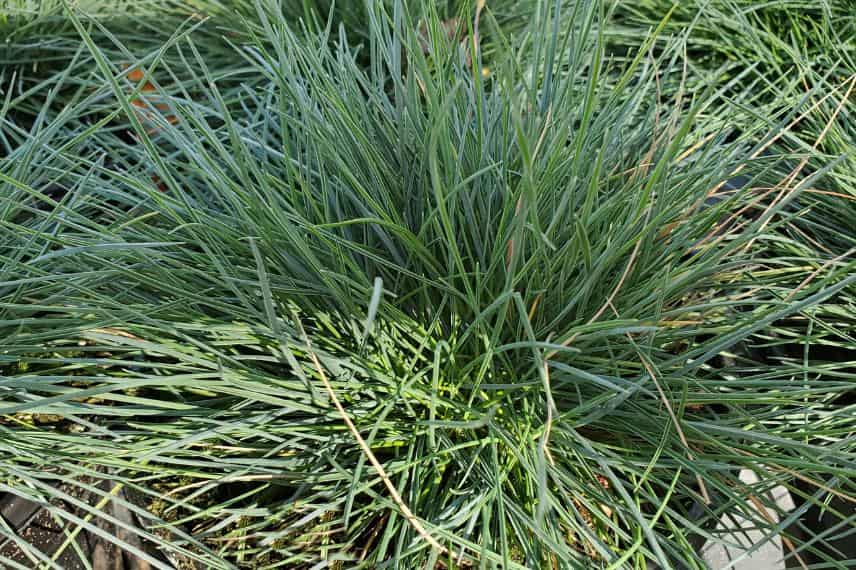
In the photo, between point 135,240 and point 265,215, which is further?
point 135,240

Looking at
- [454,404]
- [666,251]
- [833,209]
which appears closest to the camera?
[454,404]

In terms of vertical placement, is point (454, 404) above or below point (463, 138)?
below

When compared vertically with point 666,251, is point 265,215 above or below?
above

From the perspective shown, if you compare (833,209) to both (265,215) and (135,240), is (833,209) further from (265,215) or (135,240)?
(135,240)

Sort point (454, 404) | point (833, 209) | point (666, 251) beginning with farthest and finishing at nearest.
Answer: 1. point (833, 209)
2. point (666, 251)
3. point (454, 404)

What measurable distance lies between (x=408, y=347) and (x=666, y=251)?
0.30 metres

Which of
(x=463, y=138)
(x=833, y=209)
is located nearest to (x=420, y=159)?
(x=463, y=138)

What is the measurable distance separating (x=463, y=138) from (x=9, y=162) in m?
0.56

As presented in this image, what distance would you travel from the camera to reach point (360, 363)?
27.7 inches

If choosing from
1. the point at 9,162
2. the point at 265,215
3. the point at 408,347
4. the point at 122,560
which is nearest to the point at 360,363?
the point at 408,347

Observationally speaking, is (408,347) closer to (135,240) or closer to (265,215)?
(265,215)

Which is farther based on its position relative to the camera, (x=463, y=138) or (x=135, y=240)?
(x=135, y=240)

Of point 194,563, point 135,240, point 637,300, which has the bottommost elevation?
point 194,563

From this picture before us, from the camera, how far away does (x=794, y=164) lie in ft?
3.56
